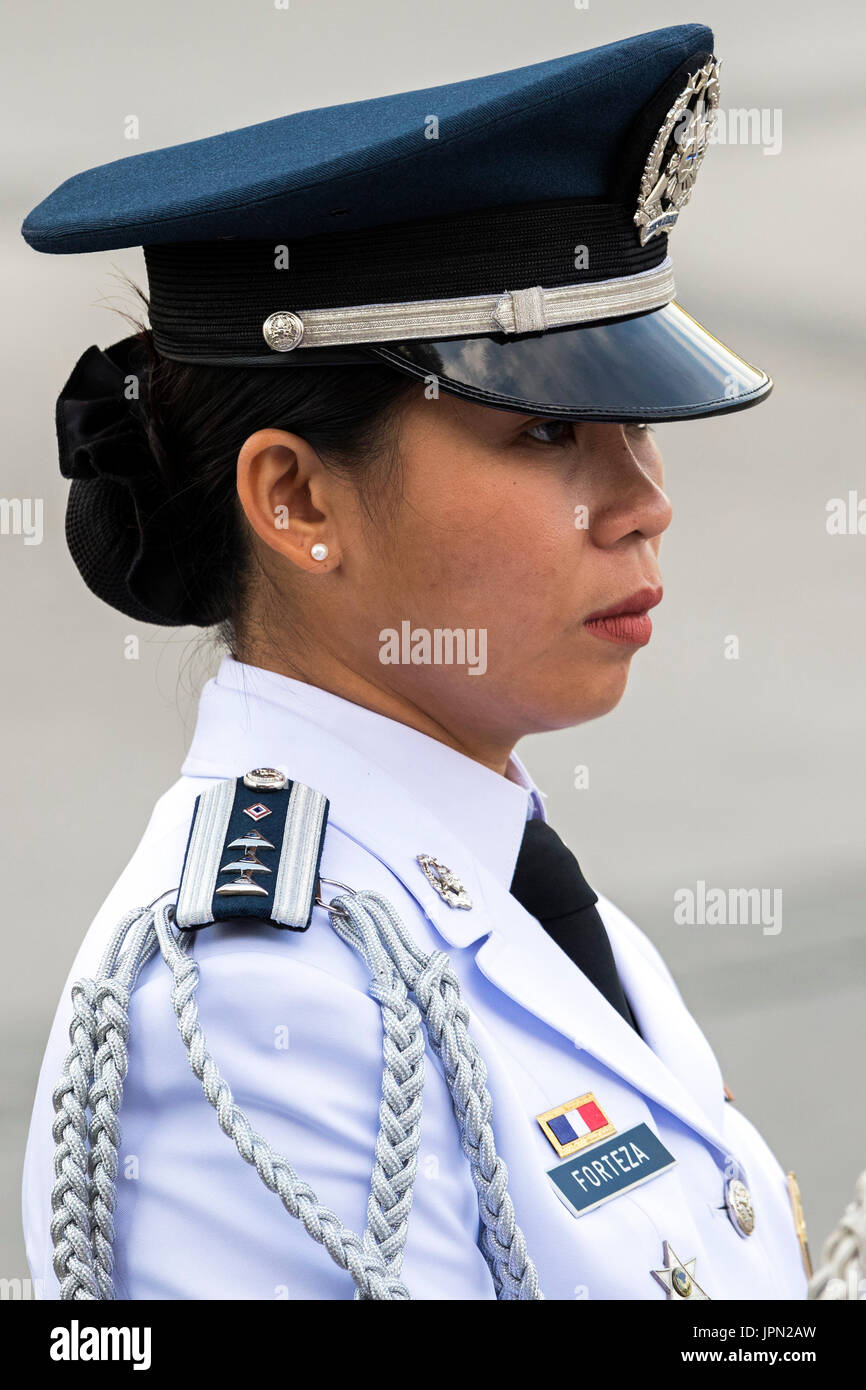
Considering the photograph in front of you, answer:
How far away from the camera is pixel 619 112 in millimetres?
997

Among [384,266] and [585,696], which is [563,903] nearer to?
[585,696]

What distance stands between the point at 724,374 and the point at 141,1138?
636 mm

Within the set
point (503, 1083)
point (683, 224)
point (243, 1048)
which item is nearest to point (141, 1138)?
point (243, 1048)

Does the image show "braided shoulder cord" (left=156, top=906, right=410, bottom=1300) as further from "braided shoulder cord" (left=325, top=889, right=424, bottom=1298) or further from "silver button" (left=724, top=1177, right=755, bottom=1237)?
"silver button" (left=724, top=1177, right=755, bottom=1237)

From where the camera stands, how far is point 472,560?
95 cm

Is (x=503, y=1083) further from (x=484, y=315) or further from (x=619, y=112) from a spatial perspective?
(x=619, y=112)

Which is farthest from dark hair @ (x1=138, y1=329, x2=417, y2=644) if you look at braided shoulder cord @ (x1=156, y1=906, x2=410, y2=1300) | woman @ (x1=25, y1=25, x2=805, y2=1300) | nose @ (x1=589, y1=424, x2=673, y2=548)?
braided shoulder cord @ (x1=156, y1=906, x2=410, y2=1300)

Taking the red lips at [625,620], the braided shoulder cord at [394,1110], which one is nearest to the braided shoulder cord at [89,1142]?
the braided shoulder cord at [394,1110]

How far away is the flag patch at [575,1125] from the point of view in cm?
93

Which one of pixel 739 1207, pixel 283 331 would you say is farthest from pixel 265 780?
pixel 739 1207

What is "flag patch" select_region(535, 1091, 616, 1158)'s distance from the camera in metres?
0.93

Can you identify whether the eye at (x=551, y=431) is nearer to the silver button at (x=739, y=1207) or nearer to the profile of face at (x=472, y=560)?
the profile of face at (x=472, y=560)

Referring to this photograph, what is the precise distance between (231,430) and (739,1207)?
62 cm

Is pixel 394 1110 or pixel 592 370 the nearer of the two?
pixel 394 1110
